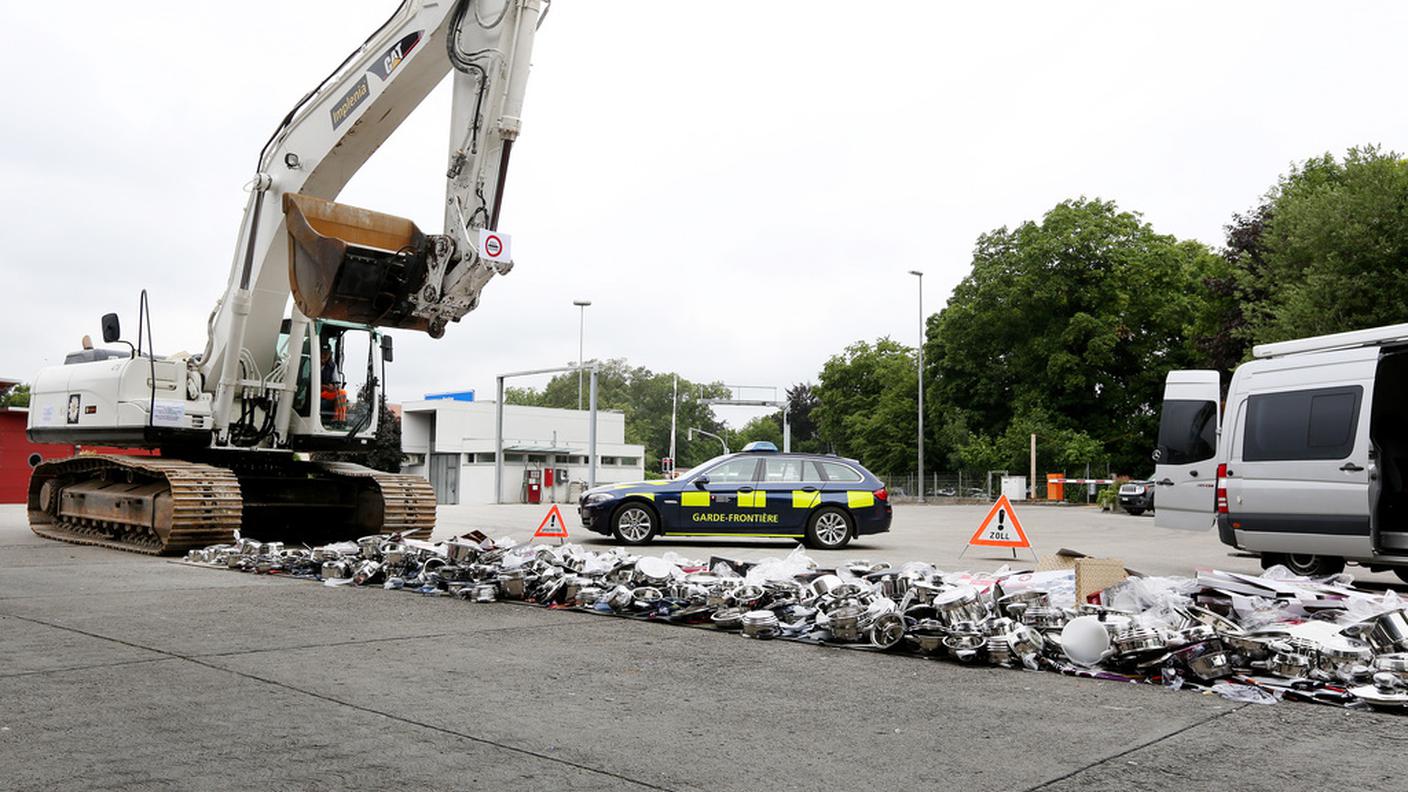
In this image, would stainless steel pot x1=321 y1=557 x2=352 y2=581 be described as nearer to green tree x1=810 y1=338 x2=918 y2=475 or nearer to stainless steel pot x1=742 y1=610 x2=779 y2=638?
stainless steel pot x1=742 y1=610 x2=779 y2=638

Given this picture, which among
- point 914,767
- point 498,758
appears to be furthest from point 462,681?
point 914,767

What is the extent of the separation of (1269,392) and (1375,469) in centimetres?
147

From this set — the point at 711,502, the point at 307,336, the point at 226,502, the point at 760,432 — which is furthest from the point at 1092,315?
the point at 760,432

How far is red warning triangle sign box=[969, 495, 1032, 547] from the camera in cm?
1581

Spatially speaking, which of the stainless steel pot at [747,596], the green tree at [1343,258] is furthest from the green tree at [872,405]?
the stainless steel pot at [747,596]

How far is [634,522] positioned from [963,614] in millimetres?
10279

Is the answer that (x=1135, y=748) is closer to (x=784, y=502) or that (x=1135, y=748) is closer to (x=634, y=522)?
(x=784, y=502)

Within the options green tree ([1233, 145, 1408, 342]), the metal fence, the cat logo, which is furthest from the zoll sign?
the metal fence

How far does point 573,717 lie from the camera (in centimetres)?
513

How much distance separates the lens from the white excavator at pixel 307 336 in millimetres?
11219

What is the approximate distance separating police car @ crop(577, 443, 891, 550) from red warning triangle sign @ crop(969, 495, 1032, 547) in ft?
5.83

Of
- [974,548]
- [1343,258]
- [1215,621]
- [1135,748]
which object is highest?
[1343,258]

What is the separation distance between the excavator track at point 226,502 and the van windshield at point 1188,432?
32.6 feet

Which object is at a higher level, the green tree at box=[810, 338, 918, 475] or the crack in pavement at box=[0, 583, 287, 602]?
the green tree at box=[810, 338, 918, 475]
